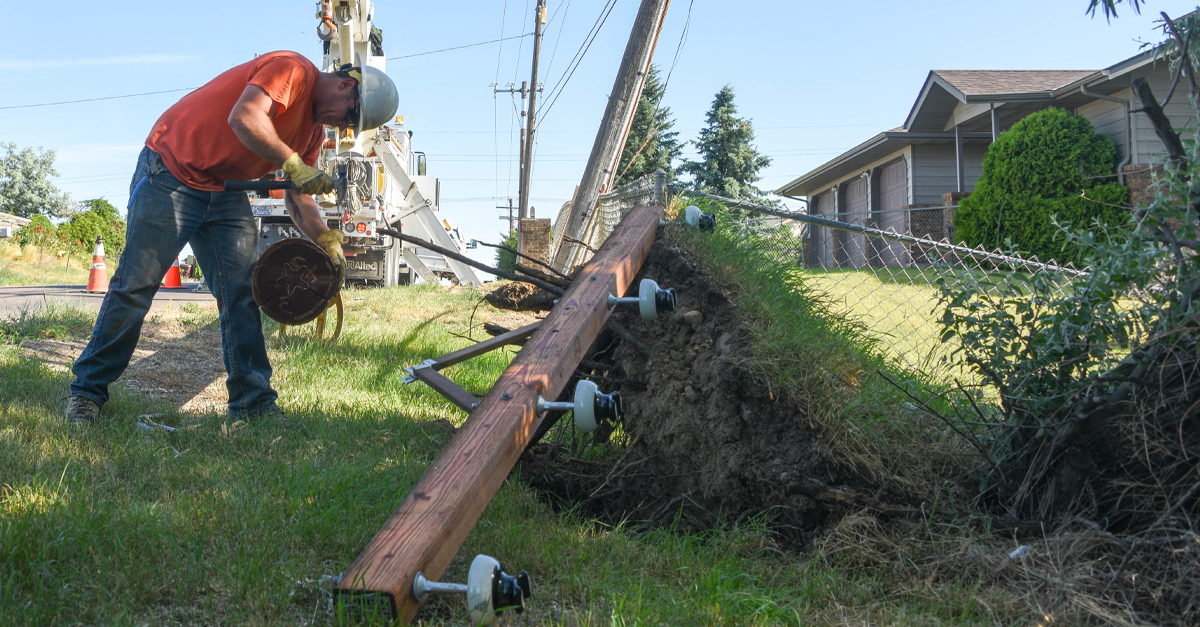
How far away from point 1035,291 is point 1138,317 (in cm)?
32

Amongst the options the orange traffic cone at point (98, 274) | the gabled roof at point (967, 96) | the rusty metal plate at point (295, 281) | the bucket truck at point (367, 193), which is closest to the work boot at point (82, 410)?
the rusty metal plate at point (295, 281)

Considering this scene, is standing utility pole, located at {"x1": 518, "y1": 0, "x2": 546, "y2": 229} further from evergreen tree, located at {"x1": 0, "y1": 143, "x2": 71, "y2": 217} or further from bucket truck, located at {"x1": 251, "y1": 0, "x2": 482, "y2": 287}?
evergreen tree, located at {"x1": 0, "y1": 143, "x2": 71, "y2": 217}

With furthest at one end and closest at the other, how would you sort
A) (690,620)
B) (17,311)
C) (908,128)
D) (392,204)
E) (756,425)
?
1. (908,128)
2. (392,204)
3. (17,311)
4. (756,425)
5. (690,620)

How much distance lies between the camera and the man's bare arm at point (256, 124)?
3.33m

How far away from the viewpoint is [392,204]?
48.8 ft

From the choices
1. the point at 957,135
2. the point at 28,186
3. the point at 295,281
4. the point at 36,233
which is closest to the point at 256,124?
the point at 295,281

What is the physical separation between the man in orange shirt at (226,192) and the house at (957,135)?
32.1 feet

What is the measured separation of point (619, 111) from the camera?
6.58 metres

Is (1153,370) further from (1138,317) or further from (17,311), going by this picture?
(17,311)

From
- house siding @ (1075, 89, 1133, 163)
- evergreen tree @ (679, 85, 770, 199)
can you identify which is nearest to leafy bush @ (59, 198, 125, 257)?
evergreen tree @ (679, 85, 770, 199)

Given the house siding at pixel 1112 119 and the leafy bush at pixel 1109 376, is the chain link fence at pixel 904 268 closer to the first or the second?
the leafy bush at pixel 1109 376

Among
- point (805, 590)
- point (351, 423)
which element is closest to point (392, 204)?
point (351, 423)

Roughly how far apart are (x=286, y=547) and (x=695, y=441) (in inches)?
58.1

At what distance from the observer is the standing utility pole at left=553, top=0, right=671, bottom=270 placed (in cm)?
639
